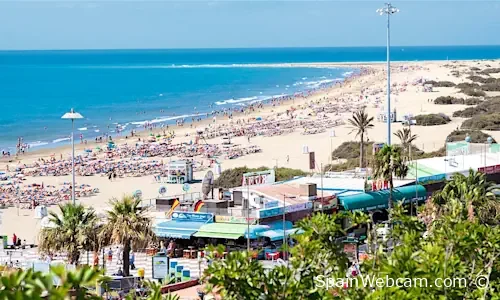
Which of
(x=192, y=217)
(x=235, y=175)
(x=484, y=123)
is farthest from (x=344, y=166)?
(x=484, y=123)

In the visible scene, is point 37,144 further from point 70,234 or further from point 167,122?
point 70,234

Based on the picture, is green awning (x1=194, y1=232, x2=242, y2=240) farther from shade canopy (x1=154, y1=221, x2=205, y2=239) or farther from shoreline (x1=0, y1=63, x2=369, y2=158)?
shoreline (x1=0, y1=63, x2=369, y2=158)

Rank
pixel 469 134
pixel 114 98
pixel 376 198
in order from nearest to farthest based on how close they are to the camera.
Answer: pixel 376 198 → pixel 469 134 → pixel 114 98

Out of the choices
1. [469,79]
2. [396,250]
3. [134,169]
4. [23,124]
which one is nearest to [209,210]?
[396,250]

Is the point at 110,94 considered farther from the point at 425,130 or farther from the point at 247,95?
the point at 425,130

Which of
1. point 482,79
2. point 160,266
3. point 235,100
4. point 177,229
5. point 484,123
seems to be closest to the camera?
point 160,266

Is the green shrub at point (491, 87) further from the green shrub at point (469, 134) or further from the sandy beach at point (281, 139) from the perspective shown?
the green shrub at point (469, 134)

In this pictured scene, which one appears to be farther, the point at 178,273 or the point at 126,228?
the point at 178,273
